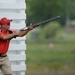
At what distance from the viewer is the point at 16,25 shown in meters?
13.2

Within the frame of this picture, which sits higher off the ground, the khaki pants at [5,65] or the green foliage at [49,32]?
the khaki pants at [5,65]

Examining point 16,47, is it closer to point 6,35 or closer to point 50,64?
point 6,35

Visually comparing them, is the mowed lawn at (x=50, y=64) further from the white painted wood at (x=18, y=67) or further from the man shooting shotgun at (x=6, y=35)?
the man shooting shotgun at (x=6, y=35)

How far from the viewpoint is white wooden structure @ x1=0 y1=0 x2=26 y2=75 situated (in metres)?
13.1

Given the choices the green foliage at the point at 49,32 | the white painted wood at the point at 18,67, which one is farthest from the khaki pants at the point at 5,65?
the green foliage at the point at 49,32

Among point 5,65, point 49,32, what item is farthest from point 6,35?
point 49,32

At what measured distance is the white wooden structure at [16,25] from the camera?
13141 mm

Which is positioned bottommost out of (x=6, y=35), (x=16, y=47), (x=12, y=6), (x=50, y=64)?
(x=50, y=64)

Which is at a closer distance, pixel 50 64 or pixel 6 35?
pixel 6 35

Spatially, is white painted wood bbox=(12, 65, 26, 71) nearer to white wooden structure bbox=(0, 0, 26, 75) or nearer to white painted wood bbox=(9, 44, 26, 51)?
white wooden structure bbox=(0, 0, 26, 75)

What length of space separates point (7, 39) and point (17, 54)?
2170mm

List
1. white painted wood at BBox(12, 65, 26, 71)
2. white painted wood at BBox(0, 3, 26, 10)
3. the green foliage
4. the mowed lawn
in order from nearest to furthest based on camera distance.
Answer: white painted wood at BBox(0, 3, 26, 10) → white painted wood at BBox(12, 65, 26, 71) → the mowed lawn → the green foliage

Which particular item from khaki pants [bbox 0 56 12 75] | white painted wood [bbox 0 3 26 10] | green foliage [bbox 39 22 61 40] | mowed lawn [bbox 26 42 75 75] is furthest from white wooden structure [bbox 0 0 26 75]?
green foliage [bbox 39 22 61 40]

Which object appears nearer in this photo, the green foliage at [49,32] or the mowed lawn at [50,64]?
the mowed lawn at [50,64]
